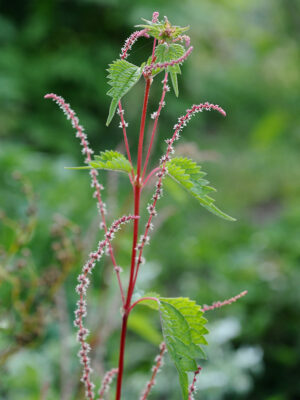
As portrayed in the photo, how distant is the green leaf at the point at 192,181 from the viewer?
0.61 meters

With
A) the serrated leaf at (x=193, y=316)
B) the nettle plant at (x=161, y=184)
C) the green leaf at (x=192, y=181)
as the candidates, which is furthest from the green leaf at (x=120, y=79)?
the serrated leaf at (x=193, y=316)

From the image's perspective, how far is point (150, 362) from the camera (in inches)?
95.7

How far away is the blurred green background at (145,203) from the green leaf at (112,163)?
0.97ft

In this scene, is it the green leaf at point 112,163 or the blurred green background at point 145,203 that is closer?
the green leaf at point 112,163

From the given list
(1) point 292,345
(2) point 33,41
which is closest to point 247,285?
(1) point 292,345

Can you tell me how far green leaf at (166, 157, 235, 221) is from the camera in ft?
2.01

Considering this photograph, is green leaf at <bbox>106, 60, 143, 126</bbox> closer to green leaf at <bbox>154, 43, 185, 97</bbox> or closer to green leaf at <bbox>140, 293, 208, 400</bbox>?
green leaf at <bbox>154, 43, 185, 97</bbox>

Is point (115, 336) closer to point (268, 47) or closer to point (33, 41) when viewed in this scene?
point (268, 47)

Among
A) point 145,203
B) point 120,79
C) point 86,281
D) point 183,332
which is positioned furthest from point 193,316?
point 145,203

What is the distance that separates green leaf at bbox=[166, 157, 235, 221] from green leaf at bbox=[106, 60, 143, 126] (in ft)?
0.34

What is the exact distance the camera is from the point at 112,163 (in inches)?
24.1

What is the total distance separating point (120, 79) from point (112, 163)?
102 millimetres

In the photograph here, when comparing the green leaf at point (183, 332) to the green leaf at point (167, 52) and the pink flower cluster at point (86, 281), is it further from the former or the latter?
the green leaf at point (167, 52)

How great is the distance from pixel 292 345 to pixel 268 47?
2863 mm
